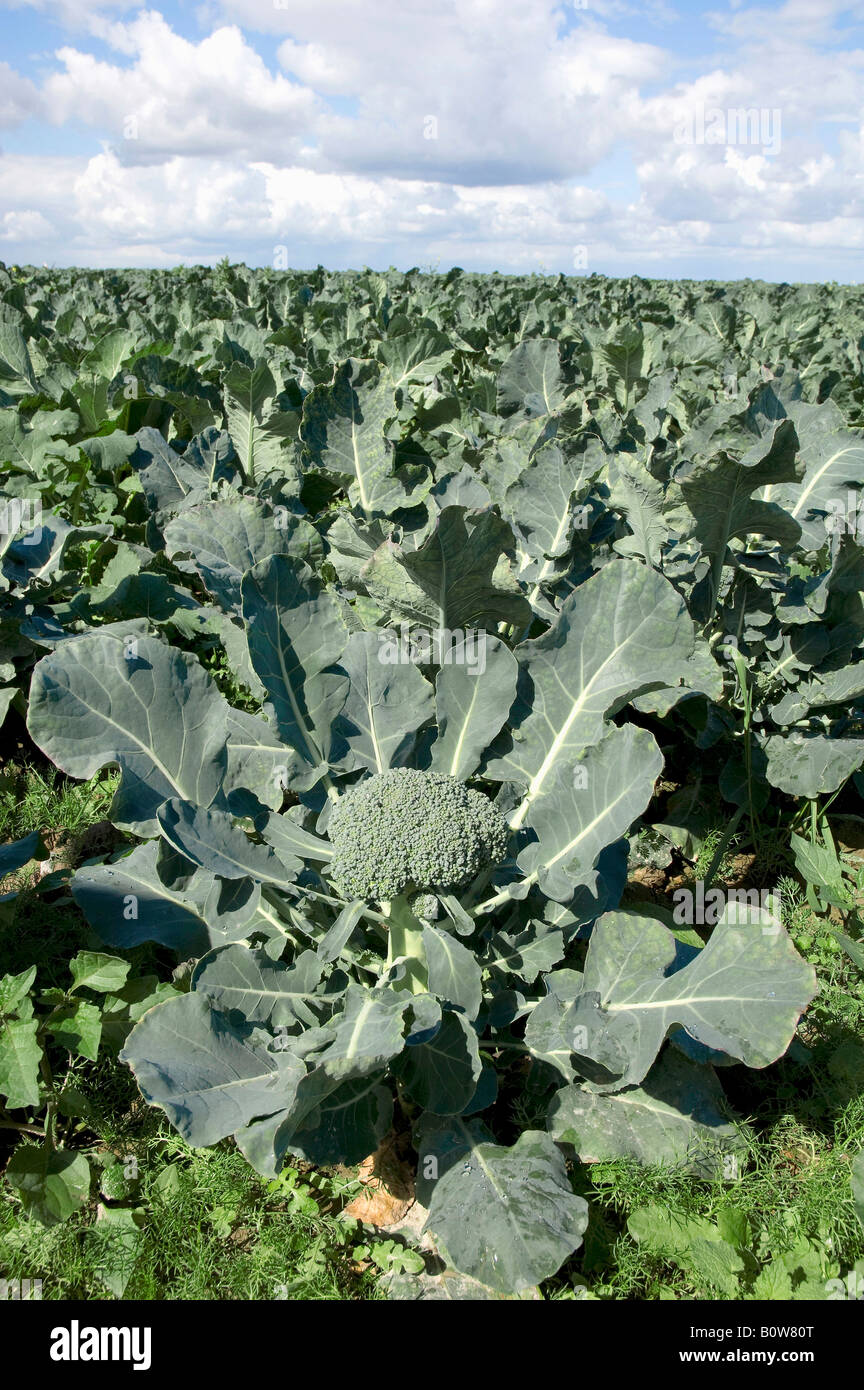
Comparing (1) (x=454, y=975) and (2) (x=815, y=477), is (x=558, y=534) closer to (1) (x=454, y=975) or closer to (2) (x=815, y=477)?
(2) (x=815, y=477)

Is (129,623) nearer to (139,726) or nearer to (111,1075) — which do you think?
(139,726)

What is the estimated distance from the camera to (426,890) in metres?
2.12

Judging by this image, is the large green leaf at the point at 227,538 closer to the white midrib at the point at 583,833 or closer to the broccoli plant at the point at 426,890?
the broccoli plant at the point at 426,890

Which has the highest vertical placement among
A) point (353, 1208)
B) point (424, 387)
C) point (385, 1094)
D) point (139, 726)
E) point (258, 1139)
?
point (424, 387)

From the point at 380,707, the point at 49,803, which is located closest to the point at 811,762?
the point at 380,707

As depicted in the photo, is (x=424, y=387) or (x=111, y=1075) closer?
(x=111, y=1075)

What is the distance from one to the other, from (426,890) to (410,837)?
0.70ft

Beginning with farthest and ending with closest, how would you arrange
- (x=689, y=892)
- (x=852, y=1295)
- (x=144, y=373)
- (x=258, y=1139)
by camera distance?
(x=144, y=373) < (x=689, y=892) < (x=852, y=1295) < (x=258, y=1139)

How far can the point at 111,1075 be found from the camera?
249 cm

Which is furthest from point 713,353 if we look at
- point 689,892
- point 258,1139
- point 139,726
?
point 258,1139

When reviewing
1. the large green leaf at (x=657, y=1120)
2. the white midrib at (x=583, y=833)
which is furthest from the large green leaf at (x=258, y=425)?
the large green leaf at (x=657, y=1120)

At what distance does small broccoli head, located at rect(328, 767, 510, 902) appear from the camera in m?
1.98

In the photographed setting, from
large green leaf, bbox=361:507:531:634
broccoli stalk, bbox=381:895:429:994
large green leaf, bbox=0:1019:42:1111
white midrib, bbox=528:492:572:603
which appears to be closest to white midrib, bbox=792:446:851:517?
white midrib, bbox=528:492:572:603

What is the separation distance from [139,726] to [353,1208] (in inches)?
50.6
